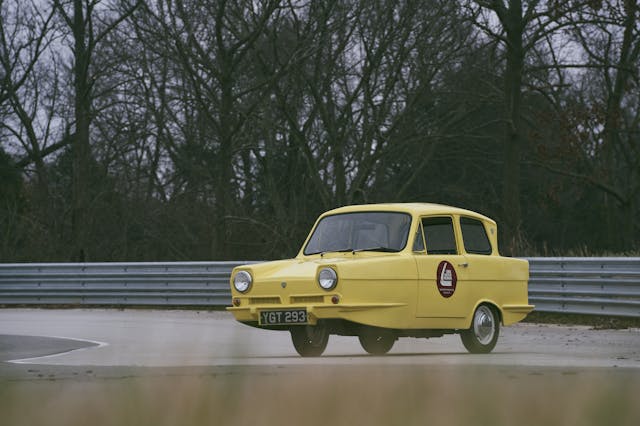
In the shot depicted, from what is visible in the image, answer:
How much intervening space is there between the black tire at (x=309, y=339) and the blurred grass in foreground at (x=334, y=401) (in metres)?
Result: 8.81

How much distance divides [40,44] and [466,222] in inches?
1317

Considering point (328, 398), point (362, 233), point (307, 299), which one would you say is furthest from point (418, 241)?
point (328, 398)

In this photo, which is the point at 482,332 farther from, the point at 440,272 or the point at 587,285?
the point at 587,285

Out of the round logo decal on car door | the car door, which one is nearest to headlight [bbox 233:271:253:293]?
the car door

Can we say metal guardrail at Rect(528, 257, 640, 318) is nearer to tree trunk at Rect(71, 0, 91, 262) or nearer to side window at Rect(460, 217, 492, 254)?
side window at Rect(460, 217, 492, 254)

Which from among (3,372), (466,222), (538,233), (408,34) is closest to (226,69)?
(408,34)

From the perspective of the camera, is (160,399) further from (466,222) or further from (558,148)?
(558,148)

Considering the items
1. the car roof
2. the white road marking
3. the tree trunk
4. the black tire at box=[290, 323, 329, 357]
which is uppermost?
the tree trunk

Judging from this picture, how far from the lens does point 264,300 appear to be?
1254 cm

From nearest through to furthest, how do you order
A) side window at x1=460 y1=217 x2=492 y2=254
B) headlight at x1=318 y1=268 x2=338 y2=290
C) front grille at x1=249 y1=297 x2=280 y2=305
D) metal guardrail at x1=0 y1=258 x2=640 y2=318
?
headlight at x1=318 y1=268 x2=338 y2=290, front grille at x1=249 y1=297 x2=280 y2=305, side window at x1=460 y1=217 x2=492 y2=254, metal guardrail at x1=0 y1=258 x2=640 y2=318

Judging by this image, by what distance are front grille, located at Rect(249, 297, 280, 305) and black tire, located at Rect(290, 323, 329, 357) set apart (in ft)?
1.41

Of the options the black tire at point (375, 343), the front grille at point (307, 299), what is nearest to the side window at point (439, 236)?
A: the black tire at point (375, 343)

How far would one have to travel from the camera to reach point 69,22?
1337 inches

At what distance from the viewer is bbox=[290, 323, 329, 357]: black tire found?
12.7m
